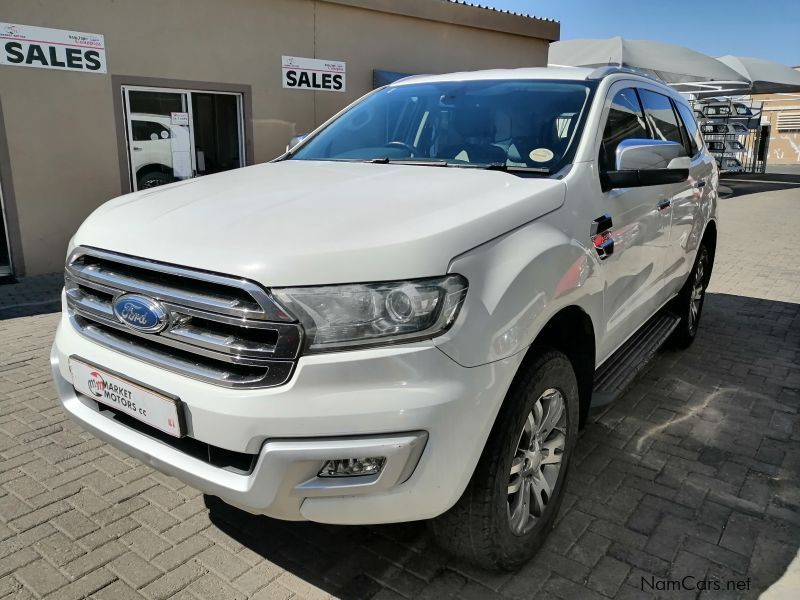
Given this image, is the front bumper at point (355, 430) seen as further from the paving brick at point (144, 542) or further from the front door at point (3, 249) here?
the front door at point (3, 249)

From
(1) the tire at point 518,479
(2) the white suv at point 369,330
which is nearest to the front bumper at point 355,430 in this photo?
(2) the white suv at point 369,330

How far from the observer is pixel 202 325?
202 centimetres

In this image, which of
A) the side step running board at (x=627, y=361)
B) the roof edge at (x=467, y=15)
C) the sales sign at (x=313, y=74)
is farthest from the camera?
the roof edge at (x=467, y=15)

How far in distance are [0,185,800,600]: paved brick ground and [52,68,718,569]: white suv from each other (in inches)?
12.4

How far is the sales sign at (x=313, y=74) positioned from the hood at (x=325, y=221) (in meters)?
7.06

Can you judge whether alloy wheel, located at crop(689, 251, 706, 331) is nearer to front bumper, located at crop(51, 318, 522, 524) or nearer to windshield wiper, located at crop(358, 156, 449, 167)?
windshield wiper, located at crop(358, 156, 449, 167)

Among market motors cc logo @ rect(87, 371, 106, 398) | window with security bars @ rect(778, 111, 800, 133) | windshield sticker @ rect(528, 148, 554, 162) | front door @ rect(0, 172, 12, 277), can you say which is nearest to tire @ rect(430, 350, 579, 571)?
windshield sticker @ rect(528, 148, 554, 162)

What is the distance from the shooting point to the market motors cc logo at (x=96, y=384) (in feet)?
7.43

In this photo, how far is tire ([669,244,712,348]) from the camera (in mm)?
4832

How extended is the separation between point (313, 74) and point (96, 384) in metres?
8.21

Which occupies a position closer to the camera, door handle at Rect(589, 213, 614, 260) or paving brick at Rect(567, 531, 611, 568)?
paving brick at Rect(567, 531, 611, 568)

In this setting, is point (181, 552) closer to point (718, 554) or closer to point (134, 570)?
point (134, 570)

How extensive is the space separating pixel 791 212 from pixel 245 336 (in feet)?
54.3

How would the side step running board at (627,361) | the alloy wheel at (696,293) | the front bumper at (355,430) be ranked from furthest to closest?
the alloy wheel at (696,293) < the side step running board at (627,361) < the front bumper at (355,430)
